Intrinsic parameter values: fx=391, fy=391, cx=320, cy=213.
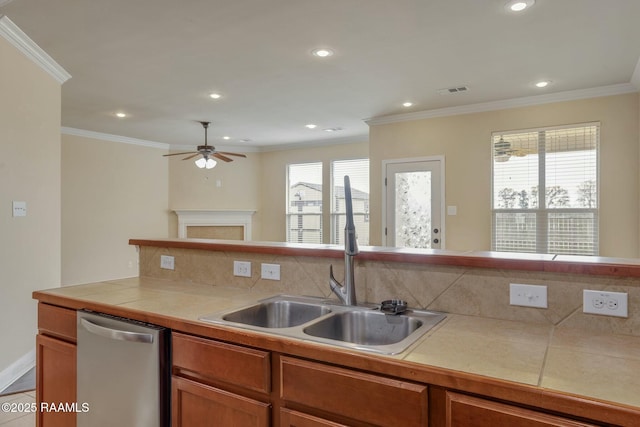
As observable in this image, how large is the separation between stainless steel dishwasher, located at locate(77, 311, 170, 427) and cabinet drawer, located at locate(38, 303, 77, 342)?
0.42 feet

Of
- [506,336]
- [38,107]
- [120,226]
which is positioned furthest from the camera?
[120,226]

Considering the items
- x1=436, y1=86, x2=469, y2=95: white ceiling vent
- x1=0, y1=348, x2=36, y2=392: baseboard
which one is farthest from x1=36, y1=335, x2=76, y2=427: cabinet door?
x1=436, y1=86, x2=469, y2=95: white ceiling vent

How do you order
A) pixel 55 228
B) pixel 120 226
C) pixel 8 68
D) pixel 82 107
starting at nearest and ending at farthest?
pixel 8 68 → pixel 55 228 → pixel 82 107 → pixel 120 226

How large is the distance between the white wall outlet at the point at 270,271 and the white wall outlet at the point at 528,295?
3.55ft

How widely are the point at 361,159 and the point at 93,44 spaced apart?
15.5 ft

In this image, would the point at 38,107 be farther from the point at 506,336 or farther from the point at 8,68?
the point at 506,336

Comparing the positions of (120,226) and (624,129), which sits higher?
(624,129)

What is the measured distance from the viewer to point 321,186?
7.50 meters

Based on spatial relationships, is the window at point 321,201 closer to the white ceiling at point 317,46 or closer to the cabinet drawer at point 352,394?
the white ceiling at point 317,46

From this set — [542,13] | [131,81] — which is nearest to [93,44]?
[131,81]

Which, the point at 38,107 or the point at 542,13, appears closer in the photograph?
the point at 542,13

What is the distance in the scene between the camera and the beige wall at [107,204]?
6059 mm

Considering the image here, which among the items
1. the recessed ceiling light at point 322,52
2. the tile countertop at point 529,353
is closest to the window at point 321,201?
the recessed ceiling light at point 322,52

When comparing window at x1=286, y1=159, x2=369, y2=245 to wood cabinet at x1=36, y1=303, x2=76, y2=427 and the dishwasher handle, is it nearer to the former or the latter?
wood cabinet at x1=36, y1=303, x2=76, y2=427
